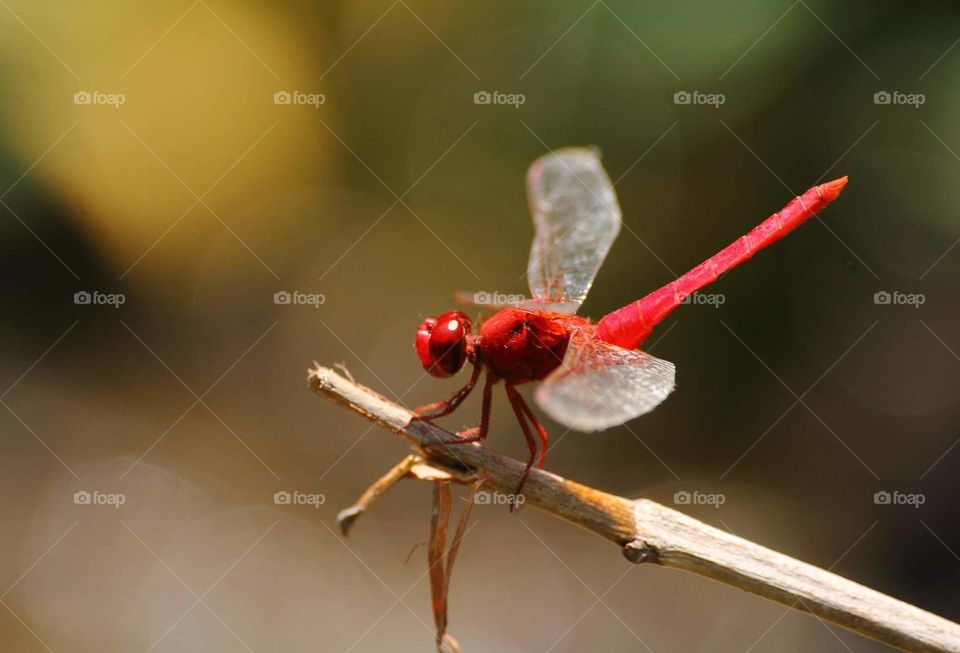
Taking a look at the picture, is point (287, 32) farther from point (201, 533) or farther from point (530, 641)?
point (530, 641)

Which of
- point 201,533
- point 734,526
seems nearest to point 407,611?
point 201,533

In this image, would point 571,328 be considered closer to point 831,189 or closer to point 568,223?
point 568,223

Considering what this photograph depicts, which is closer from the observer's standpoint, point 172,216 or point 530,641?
point 530,641

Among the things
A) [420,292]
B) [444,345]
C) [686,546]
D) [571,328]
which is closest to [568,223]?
[571,328]

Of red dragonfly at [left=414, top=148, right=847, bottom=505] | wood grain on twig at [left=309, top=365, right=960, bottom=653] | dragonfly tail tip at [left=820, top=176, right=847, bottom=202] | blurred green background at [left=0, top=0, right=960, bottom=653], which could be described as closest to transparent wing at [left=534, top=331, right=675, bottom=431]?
red dragonfly at [left=414, top=148, right=847, bottom=505]

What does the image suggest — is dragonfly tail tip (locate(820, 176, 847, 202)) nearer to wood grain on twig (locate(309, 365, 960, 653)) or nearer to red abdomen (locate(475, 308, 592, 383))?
red abdomen (locate(475, 308, 592, 383))

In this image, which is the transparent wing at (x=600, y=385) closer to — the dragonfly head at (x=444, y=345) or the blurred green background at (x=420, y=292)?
the dragonfly head at (x=444, y=345)
